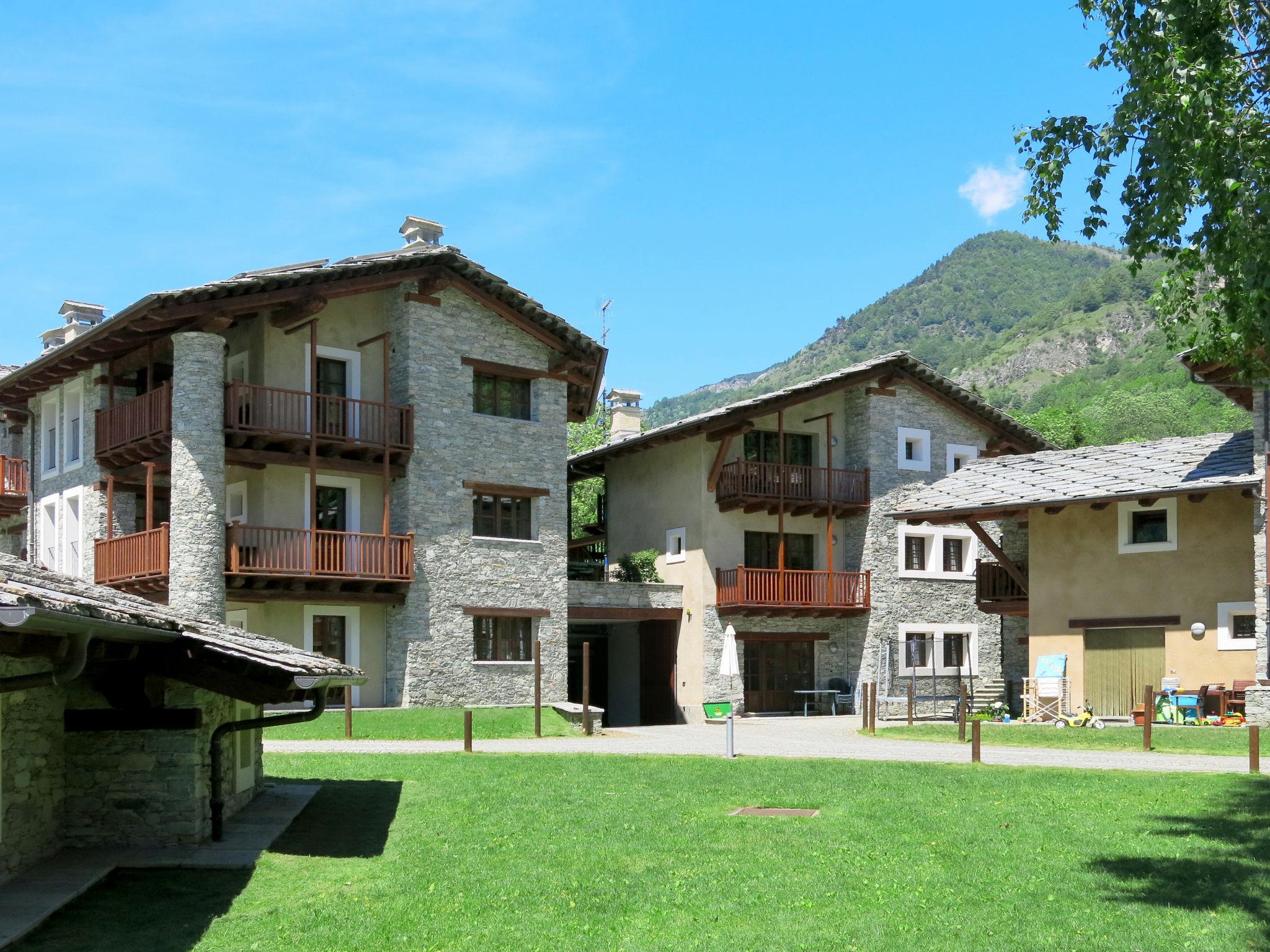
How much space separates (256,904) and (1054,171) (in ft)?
29.6

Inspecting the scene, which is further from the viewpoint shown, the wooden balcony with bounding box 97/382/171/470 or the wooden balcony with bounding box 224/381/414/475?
the wooden balcony with bounding box 224/381/414/475

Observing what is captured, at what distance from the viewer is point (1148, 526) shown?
90.8 feet

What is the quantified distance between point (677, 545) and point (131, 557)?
46.6 feet

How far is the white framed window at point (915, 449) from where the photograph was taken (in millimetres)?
38406

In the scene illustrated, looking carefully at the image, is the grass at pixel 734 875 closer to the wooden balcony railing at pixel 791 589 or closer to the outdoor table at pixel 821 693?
the wooden balcony railing at pixel 791 589

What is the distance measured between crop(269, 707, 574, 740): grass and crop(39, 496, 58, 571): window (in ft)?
29.7

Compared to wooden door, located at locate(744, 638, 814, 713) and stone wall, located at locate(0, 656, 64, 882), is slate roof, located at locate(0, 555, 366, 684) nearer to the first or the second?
stone wall, located at locate(0, 656, 64, 882)

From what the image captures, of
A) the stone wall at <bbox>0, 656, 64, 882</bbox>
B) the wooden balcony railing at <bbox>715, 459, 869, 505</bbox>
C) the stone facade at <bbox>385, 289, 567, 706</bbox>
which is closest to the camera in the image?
the stone wall at <bbox>0, 656, 64, 882</bbox>

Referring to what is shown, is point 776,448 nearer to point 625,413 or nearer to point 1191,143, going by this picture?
point 625,413

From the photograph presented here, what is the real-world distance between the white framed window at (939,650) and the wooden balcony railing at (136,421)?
19.8 m

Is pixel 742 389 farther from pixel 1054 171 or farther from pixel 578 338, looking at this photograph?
pixel 1054 171

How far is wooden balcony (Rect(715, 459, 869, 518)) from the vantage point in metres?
35.7

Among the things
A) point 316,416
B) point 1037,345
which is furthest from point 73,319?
point 1037,345

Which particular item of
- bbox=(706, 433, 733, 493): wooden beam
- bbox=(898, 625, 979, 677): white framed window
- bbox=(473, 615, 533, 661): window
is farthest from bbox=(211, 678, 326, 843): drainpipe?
bbox=(898, 625, 979, 677): white framed window
